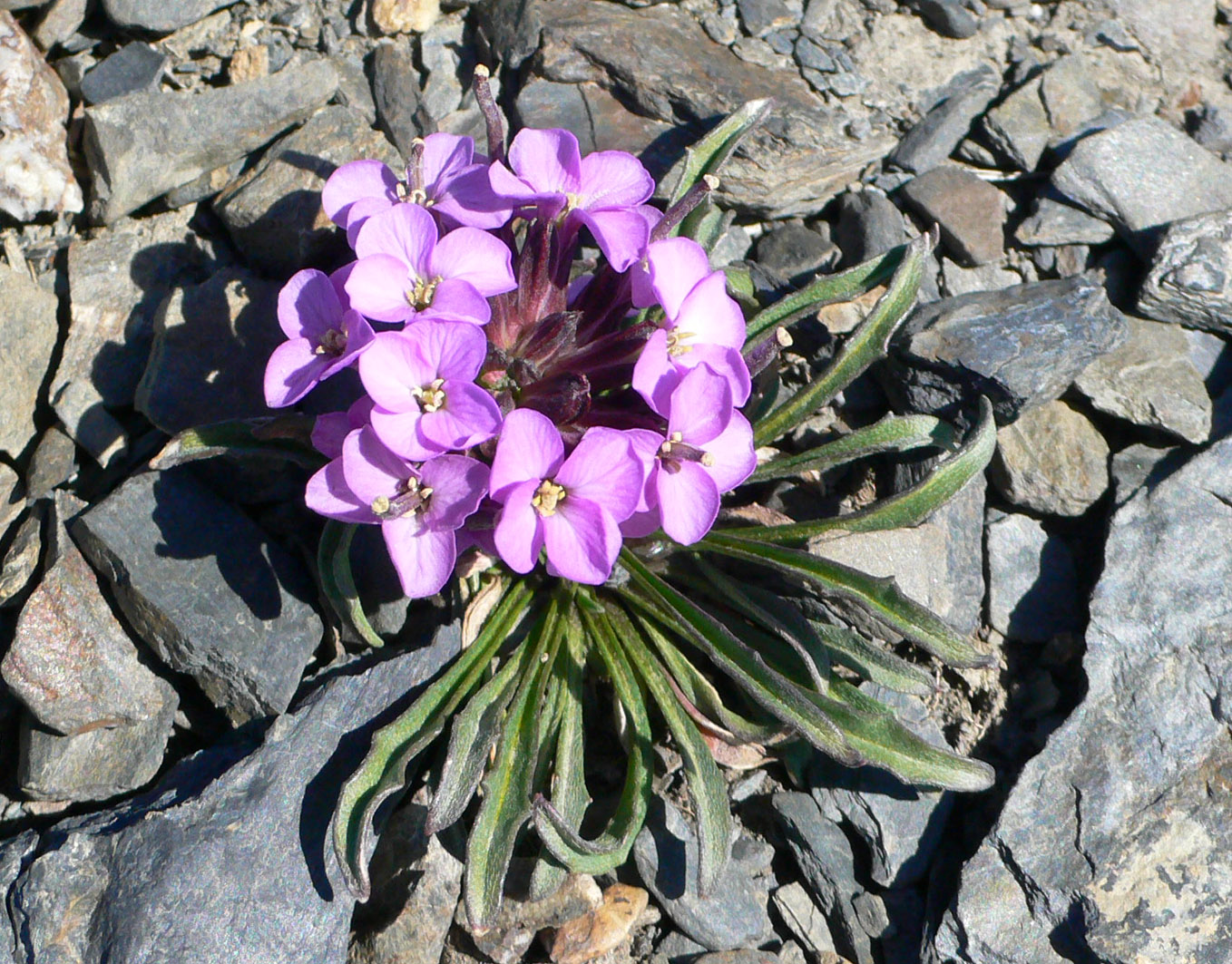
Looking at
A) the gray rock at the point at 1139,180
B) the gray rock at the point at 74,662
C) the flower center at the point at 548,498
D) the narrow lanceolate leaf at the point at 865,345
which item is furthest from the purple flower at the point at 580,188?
the gray rock at the point at 1139,180

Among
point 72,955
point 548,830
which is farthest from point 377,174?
point 72,955

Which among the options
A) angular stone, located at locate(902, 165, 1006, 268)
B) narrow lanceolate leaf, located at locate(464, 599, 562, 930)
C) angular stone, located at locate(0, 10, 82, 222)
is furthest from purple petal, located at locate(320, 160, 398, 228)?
angular stone, located at locate(902, 165, 1006, 268)

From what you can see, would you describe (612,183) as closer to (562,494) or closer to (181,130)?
(562,494)

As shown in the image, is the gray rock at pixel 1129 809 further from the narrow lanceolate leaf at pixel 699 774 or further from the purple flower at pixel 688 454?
the purple flower at pixel 688 454

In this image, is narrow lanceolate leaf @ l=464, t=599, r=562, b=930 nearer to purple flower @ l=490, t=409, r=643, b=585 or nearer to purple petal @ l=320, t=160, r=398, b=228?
purple flower @ l=490, t=409, r=643, b=585

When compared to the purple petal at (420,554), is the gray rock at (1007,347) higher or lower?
lower

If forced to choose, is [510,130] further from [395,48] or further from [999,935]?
[999,935]
